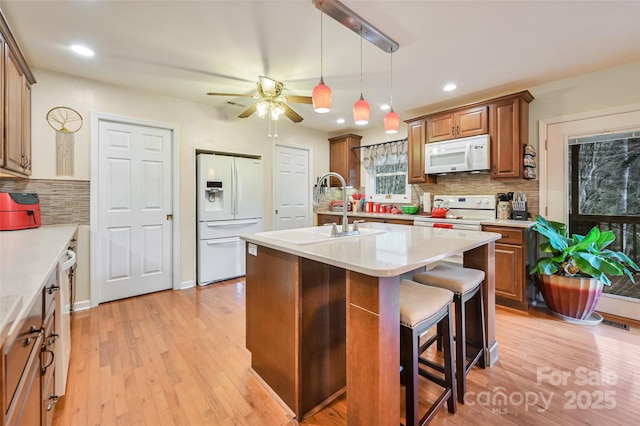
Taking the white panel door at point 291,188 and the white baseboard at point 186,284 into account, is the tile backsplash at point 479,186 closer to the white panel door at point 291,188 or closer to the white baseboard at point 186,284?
the white panel door at point 291,188

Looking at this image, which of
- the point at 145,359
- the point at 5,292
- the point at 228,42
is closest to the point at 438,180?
the point at 228,42

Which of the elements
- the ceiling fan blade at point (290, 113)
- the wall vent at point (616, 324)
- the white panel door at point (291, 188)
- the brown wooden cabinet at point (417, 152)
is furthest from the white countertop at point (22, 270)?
the wall vent at point (616, 324)

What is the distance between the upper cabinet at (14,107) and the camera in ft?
6.41

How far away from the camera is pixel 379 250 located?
4.77 ft

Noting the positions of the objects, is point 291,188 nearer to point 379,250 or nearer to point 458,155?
point 458,155

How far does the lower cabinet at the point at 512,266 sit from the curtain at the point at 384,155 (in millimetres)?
1995

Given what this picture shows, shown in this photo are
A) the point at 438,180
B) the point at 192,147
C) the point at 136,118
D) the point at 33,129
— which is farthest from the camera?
the point at 438,180

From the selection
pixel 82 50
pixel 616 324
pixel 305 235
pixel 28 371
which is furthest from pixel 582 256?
pixel 82 50

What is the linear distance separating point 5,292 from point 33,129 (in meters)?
2.87

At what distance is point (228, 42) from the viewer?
91.1 inches

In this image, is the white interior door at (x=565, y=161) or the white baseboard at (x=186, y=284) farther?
the white baseboard at (x=186, y=284)

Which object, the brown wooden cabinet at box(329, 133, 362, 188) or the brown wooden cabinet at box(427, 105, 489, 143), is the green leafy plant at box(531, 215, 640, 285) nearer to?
the brown wooden cabinet at box(427, 105, 489, 143)

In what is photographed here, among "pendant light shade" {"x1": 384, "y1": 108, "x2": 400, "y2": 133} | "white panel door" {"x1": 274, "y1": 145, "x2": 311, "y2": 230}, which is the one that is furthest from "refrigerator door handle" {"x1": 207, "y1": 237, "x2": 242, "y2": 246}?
"pendant light shade" {"x1": 384, "y1": 108, "x2": 400, "y2": 133}

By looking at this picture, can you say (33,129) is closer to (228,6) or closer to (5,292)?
(228,6)
